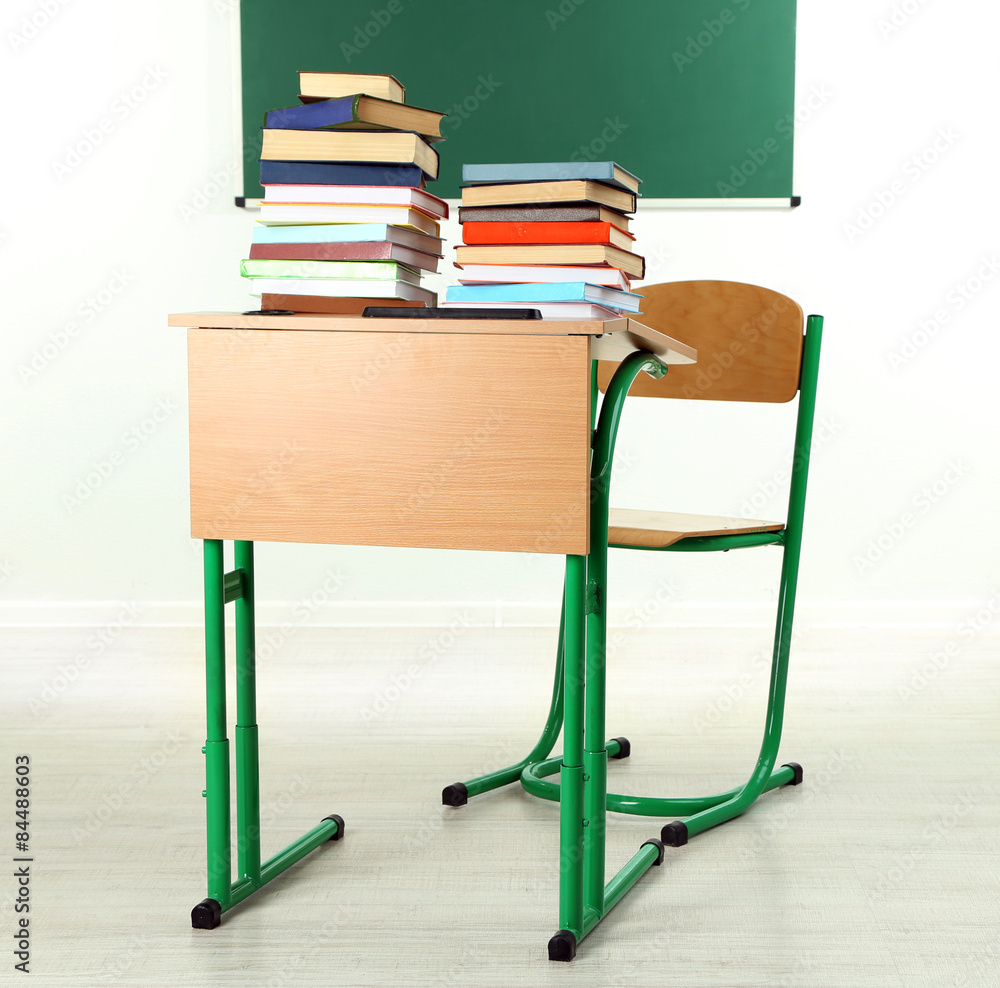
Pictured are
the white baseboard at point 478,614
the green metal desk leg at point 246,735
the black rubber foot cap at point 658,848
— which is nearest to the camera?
the green metal desk leg at point 246,735

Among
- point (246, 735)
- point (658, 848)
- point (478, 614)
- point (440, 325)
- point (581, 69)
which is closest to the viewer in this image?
point (440, 325)

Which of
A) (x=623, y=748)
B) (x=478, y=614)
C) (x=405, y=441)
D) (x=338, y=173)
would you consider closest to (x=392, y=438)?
(x=405, y=441)

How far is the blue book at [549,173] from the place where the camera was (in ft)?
4.59

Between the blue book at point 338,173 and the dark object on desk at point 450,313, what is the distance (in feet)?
0.59

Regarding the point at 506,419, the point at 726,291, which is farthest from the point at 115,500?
the point at 506,419

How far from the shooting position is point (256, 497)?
1395mm

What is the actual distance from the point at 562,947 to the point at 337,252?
2.96 feet

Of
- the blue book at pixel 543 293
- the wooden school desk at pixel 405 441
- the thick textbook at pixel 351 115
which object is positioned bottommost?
the wooden school desk at pixel 405 441

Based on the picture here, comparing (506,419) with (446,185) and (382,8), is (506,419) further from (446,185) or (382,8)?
(382,8)

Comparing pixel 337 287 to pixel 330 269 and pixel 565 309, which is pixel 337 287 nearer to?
pixel 330 269

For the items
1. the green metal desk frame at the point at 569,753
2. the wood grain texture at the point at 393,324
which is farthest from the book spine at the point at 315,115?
the green metal desk frame at the point at 569,753

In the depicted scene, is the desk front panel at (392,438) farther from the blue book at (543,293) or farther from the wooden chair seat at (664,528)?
the wooden chair seat at (664,528)

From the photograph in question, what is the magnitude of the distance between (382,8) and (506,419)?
7.16ft

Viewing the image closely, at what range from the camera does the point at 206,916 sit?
145 centimetres
